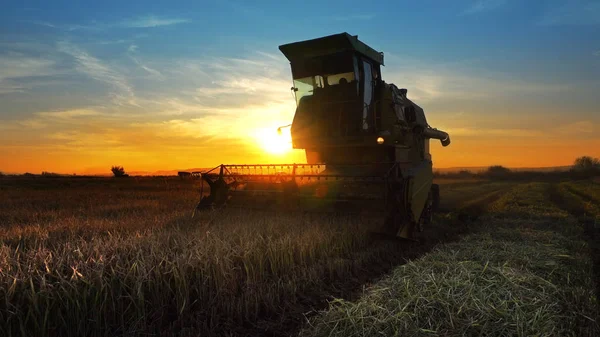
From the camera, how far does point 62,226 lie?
7109 millimetres

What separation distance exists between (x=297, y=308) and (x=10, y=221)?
7.78 metres

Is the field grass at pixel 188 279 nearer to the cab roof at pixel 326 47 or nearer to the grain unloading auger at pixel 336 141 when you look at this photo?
the grain unloading auger at pixel 336 141

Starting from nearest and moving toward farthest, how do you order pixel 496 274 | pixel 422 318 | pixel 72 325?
1. pixel 72 325
2. pixel 422 318
3. pixel 496 274

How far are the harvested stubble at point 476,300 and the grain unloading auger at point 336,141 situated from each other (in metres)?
2.32

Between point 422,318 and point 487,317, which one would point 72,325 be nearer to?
point 422,318

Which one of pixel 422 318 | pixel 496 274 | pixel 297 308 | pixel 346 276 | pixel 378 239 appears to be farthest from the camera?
pixel 378 239

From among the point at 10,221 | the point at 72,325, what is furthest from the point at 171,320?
the point at 10,221

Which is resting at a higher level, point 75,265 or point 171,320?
point 75,265

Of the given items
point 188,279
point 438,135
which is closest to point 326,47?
point 438,135

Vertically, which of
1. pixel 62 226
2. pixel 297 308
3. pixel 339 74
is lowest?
pixel 297 308

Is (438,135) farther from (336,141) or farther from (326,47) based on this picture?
(326,47)

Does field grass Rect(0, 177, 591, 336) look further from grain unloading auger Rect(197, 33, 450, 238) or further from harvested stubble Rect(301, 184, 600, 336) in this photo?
grain unloading auger Rect(197, 33, 450, 238)

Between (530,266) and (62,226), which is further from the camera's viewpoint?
(62,226)

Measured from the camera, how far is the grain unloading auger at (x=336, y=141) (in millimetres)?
7856
